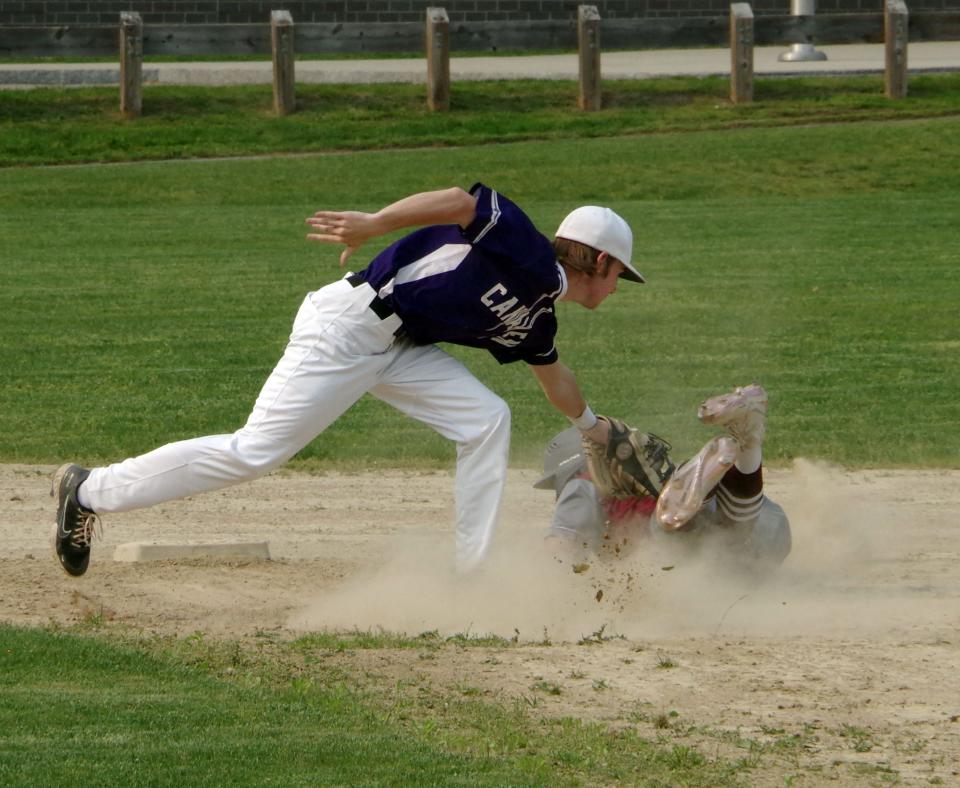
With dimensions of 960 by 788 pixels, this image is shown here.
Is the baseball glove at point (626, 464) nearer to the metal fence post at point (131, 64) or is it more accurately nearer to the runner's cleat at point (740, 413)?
the runner's cleat at point (740, 413)

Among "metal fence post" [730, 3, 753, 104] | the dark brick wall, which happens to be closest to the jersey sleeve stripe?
"metal fence post" [730, 3, 753, 104]

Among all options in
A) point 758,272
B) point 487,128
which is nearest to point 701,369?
point 758,272

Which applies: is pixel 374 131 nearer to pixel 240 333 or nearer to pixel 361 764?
pixel 240 333

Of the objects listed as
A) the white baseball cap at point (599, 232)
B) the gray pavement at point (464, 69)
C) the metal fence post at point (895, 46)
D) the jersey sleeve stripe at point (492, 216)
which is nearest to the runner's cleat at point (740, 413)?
the white baseball cap at point (599, 232)

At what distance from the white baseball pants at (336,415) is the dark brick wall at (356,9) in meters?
24.5

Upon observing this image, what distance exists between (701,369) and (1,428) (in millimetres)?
4890

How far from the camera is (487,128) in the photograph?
75.8 feet

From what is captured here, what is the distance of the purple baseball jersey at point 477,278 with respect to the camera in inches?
235

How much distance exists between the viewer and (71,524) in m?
6.58

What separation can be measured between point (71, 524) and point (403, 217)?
1.97 meters

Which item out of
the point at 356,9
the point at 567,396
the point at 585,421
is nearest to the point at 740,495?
the point at 585,421

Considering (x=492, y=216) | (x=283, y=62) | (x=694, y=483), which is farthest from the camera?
(x=283, y=62)

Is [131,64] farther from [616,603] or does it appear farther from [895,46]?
[616,603]

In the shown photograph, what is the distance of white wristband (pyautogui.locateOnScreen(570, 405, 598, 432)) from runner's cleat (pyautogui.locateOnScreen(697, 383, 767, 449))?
0.48 meters
